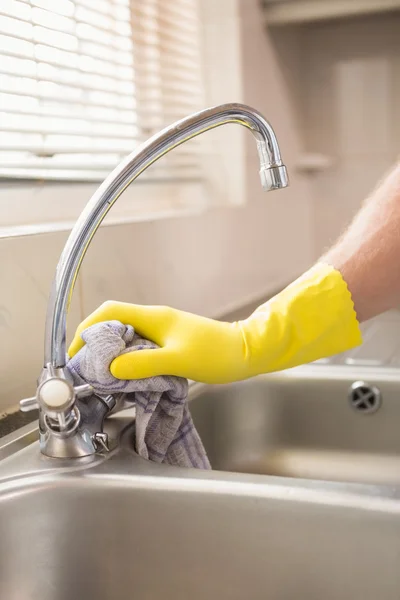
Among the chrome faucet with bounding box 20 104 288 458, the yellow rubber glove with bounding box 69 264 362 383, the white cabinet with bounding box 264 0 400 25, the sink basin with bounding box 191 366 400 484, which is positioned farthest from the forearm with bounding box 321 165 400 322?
the white cabinet with bounding box 264 0 400 25

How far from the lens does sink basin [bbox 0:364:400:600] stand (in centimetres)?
59

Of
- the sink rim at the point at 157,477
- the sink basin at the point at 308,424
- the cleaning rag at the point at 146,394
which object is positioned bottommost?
the sink basin at the point at 308,424

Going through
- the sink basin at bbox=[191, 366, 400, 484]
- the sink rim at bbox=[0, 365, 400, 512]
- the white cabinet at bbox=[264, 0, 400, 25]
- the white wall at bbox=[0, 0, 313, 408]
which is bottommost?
the sink basin at bbox=[191, 366, 400, 484]

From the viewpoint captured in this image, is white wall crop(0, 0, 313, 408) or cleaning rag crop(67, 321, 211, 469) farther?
white wall crop(0, 0, 313, 408)

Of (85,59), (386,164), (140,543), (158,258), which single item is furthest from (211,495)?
(386,164)

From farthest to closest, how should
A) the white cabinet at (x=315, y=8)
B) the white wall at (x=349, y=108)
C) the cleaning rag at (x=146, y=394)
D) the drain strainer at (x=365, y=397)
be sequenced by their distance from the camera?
1. the white wall at (x=349, y=108)
2. the white cabinet at (x=315, y=8)
3. the drain strainer at (x=365, y=397)
4. the cleaning rag at (x=146, y=394)

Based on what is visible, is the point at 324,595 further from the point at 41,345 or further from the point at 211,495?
the point at 41,345

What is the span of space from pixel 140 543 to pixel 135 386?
0.14 meters

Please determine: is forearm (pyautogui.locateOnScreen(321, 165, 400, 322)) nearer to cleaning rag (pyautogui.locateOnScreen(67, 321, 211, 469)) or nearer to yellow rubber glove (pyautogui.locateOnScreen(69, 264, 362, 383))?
yellow rubber glove (pyautogui.locateOnScreen(69, 264, 362, 383))

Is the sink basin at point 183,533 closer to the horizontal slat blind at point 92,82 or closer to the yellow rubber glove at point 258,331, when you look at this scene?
the yellow rubber glove at point 258,331

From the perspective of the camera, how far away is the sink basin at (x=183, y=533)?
588 millimetres

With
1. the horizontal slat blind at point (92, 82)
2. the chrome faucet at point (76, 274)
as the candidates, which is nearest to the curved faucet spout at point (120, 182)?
the chrome faucet at point (76, 274)

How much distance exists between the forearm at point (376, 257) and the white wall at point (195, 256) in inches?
13.9

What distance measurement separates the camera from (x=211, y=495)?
0.63m
